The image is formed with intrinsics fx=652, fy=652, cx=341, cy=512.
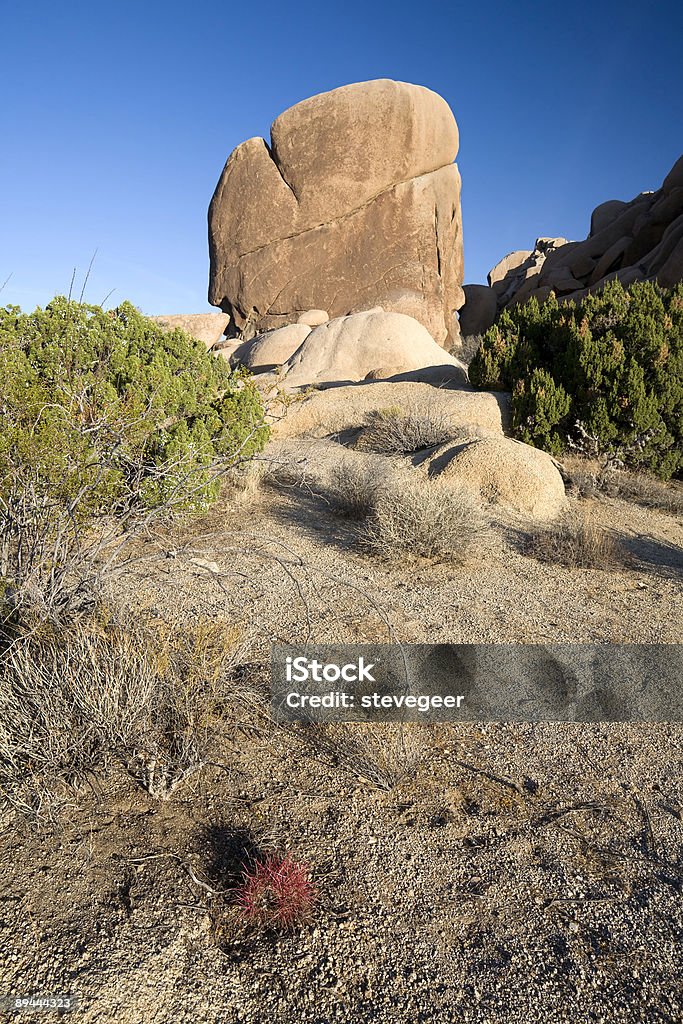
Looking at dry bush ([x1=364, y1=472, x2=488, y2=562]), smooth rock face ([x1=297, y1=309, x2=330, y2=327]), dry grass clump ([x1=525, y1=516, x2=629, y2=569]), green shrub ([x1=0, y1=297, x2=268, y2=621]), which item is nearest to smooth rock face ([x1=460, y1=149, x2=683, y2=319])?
smooth rock face ([x1=297, y1=309, x2=330, y2=327])

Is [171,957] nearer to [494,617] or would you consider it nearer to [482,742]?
[482,742]

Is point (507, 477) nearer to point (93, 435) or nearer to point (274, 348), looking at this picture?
point (93, 435)

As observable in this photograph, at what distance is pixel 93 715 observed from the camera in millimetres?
2986

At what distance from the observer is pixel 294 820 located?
2.83 metres

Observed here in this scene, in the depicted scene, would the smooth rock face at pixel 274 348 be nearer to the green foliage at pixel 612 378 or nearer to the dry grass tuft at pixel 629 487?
the green foliage at pixel 612 378

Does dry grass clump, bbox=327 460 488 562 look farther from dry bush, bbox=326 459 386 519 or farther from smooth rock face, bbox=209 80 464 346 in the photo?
smooth rock face, bbox=209 80 464 346

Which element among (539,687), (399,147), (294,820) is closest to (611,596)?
(539,687)

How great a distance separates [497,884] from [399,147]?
25784 mm

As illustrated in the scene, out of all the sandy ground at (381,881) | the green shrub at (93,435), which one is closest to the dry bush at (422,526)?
the green shrub at (93,435)

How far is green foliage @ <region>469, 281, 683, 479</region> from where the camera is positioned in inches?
346

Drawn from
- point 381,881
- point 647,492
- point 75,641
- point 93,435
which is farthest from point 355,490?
point 381,881

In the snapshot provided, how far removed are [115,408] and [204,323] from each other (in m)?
20.6

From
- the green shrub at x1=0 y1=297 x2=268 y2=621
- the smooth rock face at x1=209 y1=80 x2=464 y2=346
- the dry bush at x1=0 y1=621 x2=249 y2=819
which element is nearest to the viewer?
the dry bush at x1=0 y1=621 x2=249 y2=819

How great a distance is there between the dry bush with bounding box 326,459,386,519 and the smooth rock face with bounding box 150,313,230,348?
17.9 m
